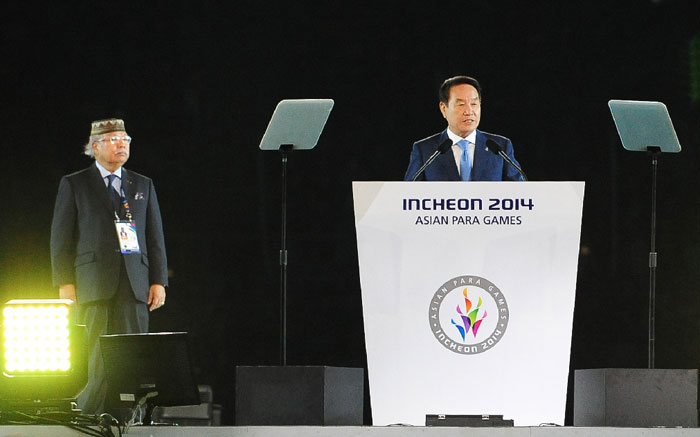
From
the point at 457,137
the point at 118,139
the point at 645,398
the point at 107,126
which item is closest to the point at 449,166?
the point at 457,137

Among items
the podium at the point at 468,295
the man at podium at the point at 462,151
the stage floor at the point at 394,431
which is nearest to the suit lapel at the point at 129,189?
the man at podium at the point at 462,151

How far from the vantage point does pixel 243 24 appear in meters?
6.01

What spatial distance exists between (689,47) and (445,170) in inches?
81.2

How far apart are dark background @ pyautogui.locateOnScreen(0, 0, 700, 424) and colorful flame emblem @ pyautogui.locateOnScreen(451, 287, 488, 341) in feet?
7.35

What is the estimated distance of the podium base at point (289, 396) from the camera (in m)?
3.29

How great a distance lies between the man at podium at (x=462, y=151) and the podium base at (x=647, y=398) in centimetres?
117

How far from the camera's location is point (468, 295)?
12.0 ft

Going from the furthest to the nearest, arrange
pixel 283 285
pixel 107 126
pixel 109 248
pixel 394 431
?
pixel 107 126 → pixel 109 248 → pixel 283 285 → pixel 394 431

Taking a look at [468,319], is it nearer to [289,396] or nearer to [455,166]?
[289,396]

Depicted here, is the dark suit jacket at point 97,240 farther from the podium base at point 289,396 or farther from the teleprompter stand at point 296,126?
the podium base at point 289,396

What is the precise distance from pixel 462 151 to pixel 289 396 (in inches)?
57.5

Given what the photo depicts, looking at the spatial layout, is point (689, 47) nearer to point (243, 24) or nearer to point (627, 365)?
point (627, 365)

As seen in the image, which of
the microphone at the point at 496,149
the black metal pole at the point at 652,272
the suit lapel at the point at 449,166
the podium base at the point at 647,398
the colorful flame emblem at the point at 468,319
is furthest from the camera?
the suit lapel at the point at 449,166

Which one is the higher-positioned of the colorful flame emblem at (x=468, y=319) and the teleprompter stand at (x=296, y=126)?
the teleprompter stand at (x=296, y=126)
